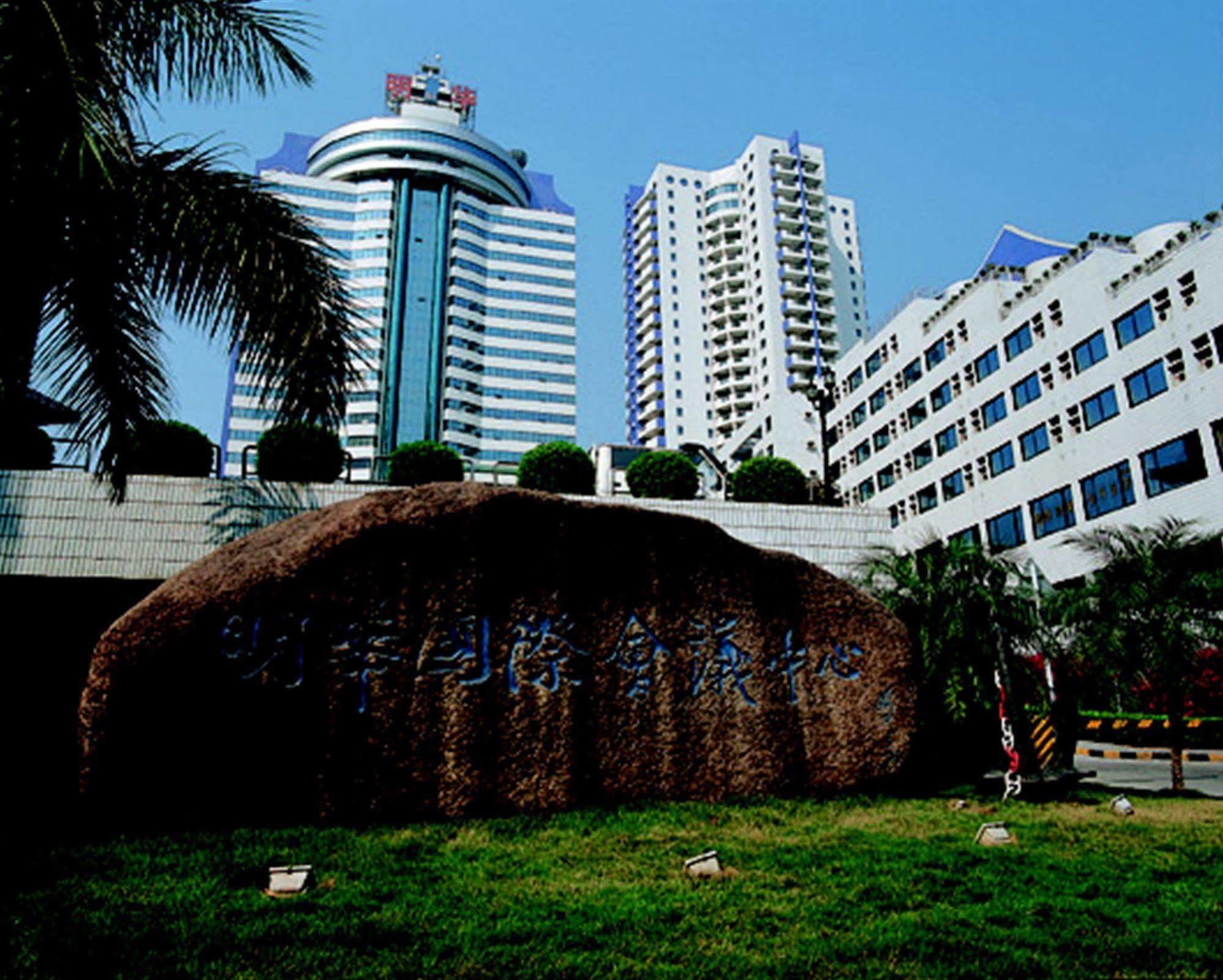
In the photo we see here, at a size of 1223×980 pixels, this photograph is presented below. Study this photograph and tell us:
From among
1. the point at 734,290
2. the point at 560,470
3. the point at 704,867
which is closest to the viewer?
the point at 704,867

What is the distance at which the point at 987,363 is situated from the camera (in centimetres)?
3322

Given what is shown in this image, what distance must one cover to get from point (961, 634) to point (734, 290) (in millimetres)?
73078

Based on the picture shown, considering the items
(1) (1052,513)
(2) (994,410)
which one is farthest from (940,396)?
(1) (1052,513)

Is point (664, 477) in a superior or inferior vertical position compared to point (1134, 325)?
inferior

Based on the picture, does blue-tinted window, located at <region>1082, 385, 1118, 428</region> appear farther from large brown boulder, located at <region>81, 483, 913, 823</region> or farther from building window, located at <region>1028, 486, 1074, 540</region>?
large brown boulder, located at <region>81, 483, 913, 823</region>

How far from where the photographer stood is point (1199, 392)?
74.1 ft

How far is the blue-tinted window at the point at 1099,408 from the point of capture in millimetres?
26280

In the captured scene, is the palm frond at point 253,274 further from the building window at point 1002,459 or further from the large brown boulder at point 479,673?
the building window at point 1002,459

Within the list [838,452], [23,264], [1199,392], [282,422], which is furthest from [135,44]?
[838,452]

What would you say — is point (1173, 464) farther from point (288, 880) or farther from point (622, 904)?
point (288, 880)

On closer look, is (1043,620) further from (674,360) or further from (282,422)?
(674,360)

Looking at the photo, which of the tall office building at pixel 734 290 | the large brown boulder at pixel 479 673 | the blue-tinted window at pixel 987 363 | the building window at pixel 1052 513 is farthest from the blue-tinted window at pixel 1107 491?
the tall office building at pixel 734 290

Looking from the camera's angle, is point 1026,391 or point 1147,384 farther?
point 1026,391

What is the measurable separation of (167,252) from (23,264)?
951 millimetres
